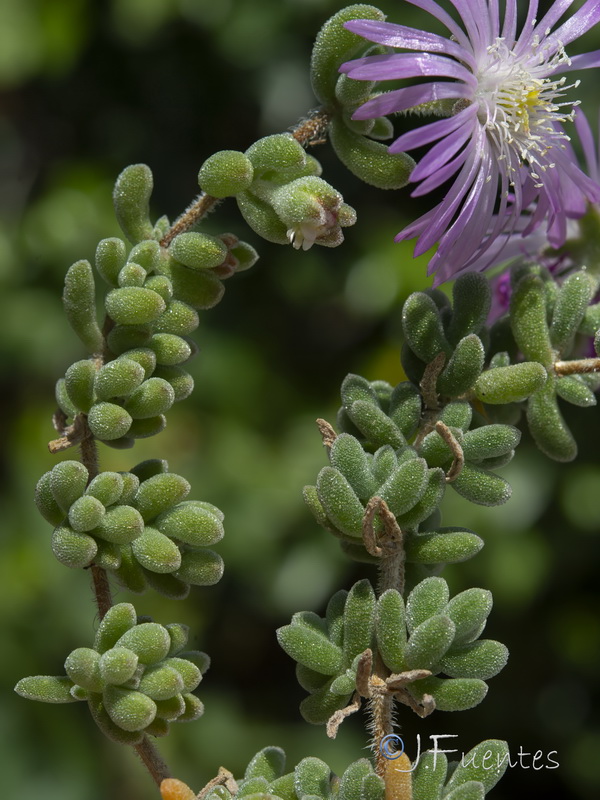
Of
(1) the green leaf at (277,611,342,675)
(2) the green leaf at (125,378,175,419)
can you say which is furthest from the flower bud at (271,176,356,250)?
(1) the green leaf at (277,611,342,675)

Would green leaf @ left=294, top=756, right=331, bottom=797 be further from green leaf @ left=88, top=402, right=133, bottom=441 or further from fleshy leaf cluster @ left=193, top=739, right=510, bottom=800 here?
green leaf @ left=88, top=402, right=133, bottom=441

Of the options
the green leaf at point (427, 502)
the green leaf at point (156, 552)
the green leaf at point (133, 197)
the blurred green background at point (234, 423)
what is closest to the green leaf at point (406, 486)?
the green leaf at point (427, 502)

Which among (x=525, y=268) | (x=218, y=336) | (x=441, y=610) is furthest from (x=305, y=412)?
(x=441, y=610)

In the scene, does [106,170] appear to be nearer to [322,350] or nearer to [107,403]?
[322,350]

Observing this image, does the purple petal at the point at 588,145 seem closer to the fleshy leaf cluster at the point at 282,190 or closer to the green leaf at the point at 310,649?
the fleshy leaf cluster at the point at 282,190

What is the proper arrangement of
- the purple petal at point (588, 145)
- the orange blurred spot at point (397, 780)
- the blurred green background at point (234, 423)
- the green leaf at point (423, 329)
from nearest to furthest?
the orange blurred spot at point (397, 780)
the green leaf at point (423, 329)
the purple petal at point (588, 145)
the blurred green background at point (234, 423)

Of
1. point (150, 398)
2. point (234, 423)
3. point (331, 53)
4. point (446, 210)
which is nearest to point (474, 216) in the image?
point (446, 210)
